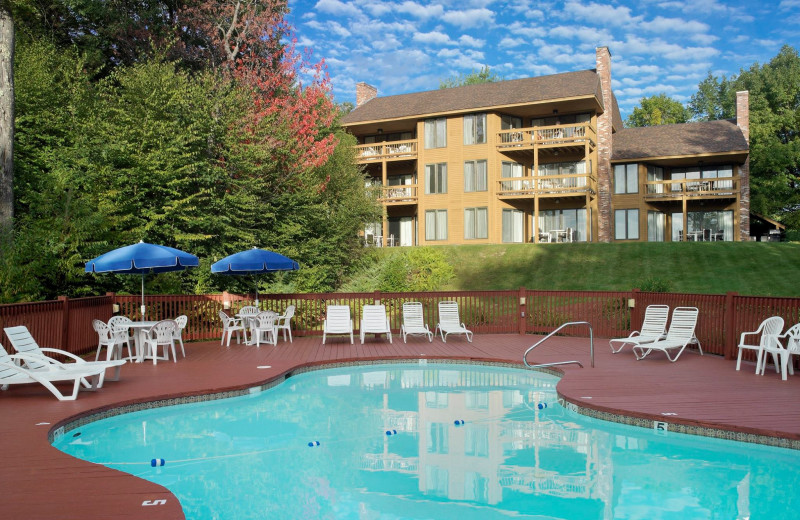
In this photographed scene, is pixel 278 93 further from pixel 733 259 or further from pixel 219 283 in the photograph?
pixel 733 259

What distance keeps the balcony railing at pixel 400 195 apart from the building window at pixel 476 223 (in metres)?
3.03

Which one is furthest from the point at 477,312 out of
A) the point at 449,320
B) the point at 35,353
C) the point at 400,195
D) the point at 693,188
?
the point at 693,188

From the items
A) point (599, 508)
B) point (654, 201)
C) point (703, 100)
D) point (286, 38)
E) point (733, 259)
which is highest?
point (703, 100)

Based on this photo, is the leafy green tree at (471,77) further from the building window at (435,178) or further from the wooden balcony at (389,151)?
the building window at (435,178)

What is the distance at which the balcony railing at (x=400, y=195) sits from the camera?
3100cm

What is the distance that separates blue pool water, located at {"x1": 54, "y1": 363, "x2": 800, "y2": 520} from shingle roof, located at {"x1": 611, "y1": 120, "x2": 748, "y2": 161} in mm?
24621

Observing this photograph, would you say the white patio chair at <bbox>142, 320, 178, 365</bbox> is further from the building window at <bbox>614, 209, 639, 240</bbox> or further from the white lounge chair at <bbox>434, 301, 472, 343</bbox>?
the building window at <bbox>614, 209, 639, 240</bbox>

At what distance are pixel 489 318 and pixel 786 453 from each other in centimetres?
978

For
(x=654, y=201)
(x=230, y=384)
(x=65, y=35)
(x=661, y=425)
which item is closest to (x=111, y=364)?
(x=230, y=384)

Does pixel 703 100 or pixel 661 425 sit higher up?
pixel 703 100

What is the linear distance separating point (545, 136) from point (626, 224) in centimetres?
636

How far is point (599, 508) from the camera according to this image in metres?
5.25

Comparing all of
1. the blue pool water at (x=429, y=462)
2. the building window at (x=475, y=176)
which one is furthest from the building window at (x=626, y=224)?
the blue pool water at (x=429, y=462)

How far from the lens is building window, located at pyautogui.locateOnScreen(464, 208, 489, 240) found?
29.3m
